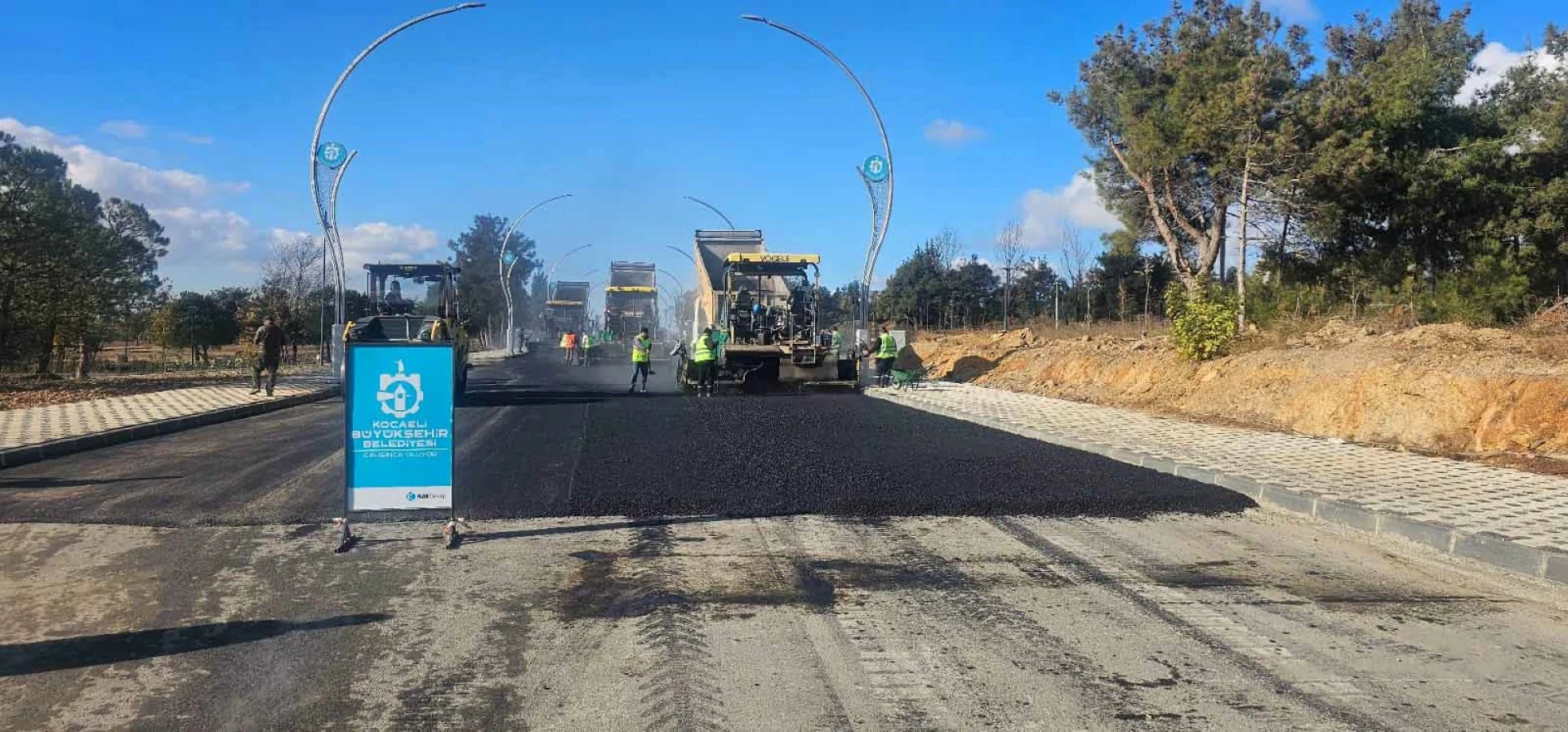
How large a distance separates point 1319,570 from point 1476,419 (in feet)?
23.2

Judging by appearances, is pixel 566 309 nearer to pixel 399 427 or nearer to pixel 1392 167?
pixel 1392 167

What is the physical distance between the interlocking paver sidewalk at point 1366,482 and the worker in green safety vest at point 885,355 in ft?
31.3

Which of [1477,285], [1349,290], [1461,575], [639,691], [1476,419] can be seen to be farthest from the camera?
[1349,290]

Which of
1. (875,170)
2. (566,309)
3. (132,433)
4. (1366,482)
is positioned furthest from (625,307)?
(1366,482)

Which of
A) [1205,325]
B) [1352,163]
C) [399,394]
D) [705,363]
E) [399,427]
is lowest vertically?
[399,427]

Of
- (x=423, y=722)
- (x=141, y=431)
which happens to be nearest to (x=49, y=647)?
(x=423, y=722)

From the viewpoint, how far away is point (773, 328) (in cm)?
2414

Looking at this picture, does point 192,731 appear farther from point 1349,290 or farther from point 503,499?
point 1349,290

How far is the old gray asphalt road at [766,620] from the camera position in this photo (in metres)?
4.12

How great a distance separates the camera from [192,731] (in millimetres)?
3832

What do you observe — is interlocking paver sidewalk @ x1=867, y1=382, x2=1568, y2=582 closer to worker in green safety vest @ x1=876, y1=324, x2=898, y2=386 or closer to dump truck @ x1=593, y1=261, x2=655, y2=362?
worker in green safety vest @ x1=876, y1=324, x2=898, y2=386

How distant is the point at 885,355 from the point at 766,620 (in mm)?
20220

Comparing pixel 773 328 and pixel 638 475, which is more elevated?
pixel 773 328

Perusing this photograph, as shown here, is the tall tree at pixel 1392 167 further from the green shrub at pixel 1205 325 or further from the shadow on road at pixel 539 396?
the shadow on road at pixel 539 396
